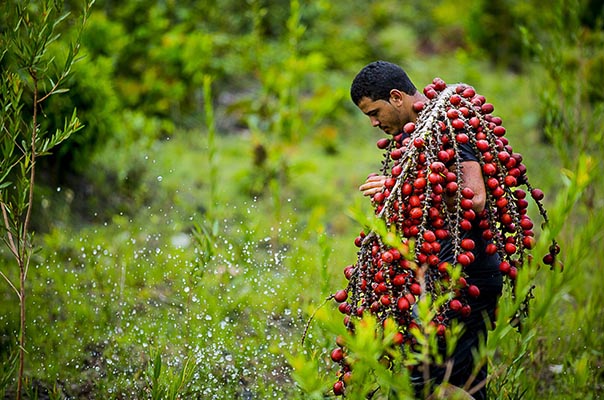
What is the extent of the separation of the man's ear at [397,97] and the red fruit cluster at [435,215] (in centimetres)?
15

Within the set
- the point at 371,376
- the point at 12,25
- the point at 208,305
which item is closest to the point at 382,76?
the point at 371,376

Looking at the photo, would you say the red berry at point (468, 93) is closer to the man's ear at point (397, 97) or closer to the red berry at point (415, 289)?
the man's ear at point (397, 97)

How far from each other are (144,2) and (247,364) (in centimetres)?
637

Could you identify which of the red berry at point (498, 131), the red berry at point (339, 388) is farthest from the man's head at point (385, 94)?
the red berry at point (339, 388)

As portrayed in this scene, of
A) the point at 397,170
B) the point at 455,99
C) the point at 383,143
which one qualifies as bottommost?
the point at 397,170

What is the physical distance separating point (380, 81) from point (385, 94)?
2.2 inches

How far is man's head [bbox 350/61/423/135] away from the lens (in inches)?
97.3

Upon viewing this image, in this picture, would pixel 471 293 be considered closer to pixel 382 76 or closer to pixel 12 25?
pixel 382 76

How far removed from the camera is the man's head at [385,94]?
247cm

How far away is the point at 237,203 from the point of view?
19.9ft

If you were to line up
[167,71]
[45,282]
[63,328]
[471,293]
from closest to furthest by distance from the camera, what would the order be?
[471,293] < [63,328] < [45,282] < [167,71]

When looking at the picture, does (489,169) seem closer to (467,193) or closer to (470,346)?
(467,193)

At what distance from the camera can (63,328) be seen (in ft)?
11.6

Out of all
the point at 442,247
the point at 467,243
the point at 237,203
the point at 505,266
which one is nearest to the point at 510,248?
the point at 505,266
